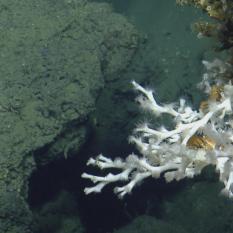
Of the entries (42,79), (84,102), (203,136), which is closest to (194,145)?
(203,136)

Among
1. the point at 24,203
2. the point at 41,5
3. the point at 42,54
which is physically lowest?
the point at 24,203

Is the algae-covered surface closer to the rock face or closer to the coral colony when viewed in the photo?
the rock face

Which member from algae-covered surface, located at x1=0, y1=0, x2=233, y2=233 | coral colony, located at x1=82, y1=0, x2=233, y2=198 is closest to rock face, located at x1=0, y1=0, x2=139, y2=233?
algae-covered surface, located at x1=0, y1=0, x2=233, y2=233

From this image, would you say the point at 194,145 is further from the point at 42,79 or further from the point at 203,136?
the point at 42,79

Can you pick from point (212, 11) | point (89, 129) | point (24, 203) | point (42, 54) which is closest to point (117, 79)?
point (89, 129)

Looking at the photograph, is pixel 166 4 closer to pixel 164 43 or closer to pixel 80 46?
pixel 164 43

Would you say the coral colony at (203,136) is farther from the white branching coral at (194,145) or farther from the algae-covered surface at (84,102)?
the algae-covered surface at (84,102)
